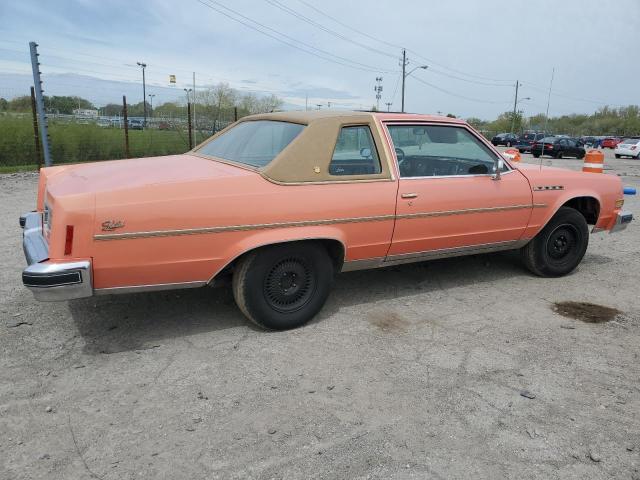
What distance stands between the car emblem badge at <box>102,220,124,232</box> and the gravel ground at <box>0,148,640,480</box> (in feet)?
2.87

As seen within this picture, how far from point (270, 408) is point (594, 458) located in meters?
1.61

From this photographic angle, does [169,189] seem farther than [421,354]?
No

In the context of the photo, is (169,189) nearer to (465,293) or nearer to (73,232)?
(73,232)

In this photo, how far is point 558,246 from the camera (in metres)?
5.17

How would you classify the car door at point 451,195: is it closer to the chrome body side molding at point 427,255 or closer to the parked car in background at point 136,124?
the chrome body side molding at point 427,255

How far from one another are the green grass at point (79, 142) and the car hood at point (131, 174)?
11096 millimetres

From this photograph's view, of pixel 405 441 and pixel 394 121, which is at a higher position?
pixel 394 121

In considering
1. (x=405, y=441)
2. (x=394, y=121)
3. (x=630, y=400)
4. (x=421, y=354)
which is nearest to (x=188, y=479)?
(x=405, y=441)

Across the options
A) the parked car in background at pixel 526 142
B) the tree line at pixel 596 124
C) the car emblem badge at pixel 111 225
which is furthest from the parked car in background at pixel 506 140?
the car emblem badge at pixel 111 225

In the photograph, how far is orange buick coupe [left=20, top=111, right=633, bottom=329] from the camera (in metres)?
3.03

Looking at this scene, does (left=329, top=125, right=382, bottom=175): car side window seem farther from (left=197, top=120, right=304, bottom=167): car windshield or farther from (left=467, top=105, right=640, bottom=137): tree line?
(left=467, top=105, right=640, bottom=137): tree line

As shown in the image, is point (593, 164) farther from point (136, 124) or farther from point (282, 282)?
point (136, 124)

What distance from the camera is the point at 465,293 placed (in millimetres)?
4668

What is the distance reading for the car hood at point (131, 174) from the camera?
10.5 ft
